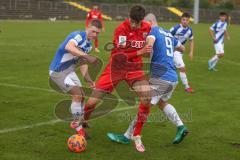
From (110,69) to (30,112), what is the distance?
2.50 meters

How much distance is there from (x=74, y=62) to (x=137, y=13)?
4.94 feet

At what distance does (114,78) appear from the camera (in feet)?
27.6

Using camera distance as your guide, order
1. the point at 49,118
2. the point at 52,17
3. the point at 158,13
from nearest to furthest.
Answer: the point at 49,118, the point at 52,17, the point at 158,13

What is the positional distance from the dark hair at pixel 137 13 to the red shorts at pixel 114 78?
1004 millimetres

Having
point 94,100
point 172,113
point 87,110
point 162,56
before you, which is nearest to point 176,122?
point 172,113

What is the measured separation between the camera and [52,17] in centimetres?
6169

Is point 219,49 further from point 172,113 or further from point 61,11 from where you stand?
point 61,11

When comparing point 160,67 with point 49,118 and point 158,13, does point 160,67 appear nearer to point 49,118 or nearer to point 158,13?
point 49,118

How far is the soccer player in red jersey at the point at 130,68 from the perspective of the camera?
26.5 feet

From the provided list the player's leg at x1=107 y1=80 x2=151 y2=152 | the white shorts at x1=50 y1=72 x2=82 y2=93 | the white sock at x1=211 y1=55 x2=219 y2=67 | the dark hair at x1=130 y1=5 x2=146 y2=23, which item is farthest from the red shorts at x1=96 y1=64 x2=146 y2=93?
the white sock at x1=211 y1=55 x2=219 y2=67

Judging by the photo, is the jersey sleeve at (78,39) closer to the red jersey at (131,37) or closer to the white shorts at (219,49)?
Result: the red jersey at (131,37)

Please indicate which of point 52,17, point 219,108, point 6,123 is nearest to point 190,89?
point 219,108

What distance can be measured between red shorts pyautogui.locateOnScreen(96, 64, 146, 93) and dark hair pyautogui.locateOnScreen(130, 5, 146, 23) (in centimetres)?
100

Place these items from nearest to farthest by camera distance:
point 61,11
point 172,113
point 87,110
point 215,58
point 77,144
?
point 77,144 < point 172,113 < point 87,110 < point 215,58 < point 61,11
